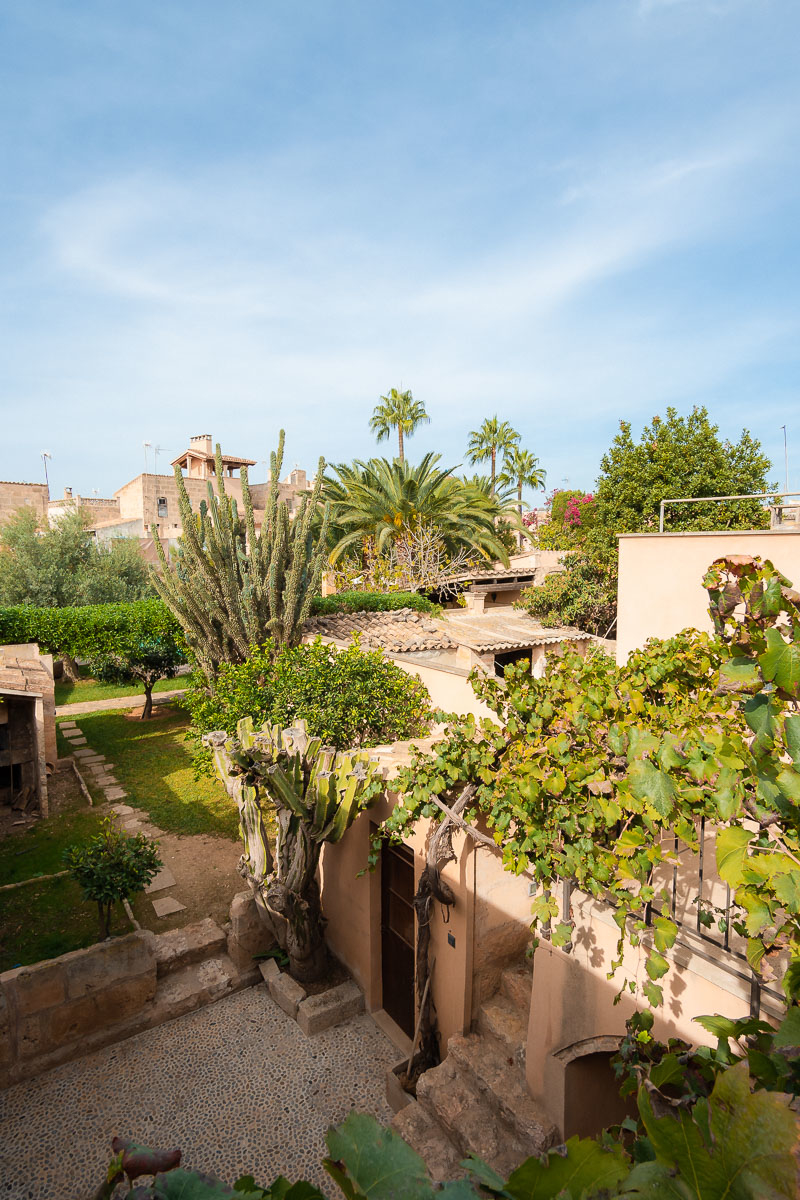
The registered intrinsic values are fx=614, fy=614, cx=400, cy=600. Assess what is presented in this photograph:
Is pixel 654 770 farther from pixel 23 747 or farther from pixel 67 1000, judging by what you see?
pixel 23 747

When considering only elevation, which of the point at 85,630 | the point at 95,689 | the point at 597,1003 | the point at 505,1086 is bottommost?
the point at 95,689

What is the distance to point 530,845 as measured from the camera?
12.1ft

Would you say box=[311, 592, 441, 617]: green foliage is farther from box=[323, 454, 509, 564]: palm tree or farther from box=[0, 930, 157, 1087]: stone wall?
box=[0, 930, 157, 1087]: stone wall

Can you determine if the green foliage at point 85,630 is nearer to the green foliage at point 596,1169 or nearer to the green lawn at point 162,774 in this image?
the green lawn at point 162,774

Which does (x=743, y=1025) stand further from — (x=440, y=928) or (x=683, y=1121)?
(x=440, y=928)

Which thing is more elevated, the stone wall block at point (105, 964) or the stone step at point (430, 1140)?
the stone wall block at point (105, 964)

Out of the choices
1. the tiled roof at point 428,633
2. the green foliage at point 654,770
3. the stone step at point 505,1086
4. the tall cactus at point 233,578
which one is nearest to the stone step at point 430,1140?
the stone step at point 505,1086

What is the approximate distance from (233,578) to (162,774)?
4621 millimetres

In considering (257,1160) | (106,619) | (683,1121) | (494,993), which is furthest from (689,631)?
(106,619)

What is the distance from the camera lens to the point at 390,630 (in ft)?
50.0

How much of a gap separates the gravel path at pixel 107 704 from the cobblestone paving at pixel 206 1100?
13.6m

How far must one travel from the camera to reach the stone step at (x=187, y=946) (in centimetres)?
717

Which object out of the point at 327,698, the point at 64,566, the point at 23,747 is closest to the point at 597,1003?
the point at 327,698

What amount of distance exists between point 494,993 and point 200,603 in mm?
9277
